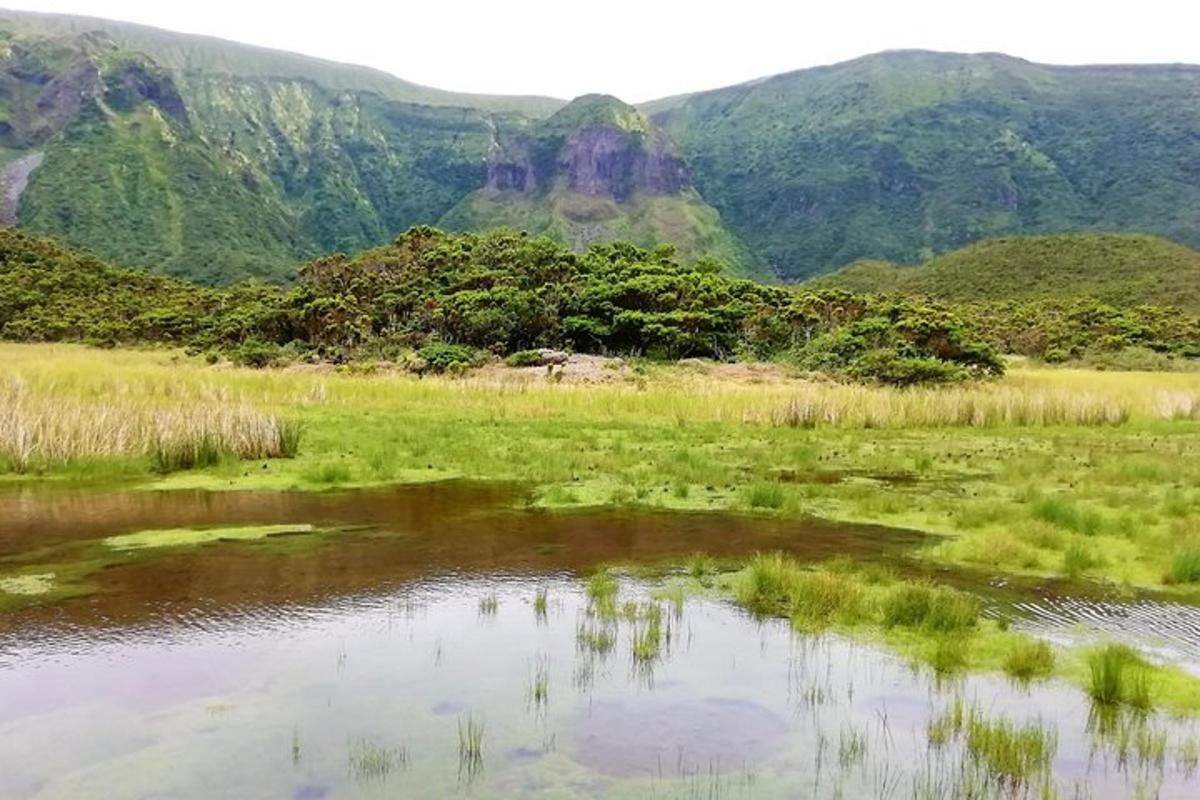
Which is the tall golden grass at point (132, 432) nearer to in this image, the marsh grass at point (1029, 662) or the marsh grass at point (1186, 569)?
the marsh grass at point (1029, 662)

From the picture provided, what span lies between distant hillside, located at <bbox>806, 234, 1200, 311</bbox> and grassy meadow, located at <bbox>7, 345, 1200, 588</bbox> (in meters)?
57.6

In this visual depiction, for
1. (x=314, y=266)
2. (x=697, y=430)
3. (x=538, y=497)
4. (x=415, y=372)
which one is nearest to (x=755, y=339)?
(x=415, y=372)

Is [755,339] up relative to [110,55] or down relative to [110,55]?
down

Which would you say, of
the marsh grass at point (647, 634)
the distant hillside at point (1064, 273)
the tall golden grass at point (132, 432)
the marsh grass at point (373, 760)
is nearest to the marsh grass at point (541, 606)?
the marsh grass at point (647, 634)

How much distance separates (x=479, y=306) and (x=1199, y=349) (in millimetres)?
39393

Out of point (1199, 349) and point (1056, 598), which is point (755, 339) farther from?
point (1056, 598)

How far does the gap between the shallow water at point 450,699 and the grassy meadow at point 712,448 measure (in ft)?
16.1

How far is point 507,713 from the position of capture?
7324mm

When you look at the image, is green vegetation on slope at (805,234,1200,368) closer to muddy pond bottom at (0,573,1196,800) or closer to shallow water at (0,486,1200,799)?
shallow water at (0,486,1200,799)

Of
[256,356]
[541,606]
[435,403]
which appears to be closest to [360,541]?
[541,606]

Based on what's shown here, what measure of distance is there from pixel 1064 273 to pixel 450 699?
9867 centimetres

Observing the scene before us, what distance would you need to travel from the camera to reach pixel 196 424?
1916 cm

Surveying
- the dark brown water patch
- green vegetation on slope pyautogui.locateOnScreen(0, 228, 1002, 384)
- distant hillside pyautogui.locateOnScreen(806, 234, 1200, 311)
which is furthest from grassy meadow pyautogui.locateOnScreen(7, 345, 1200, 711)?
distant hillside pyautogui.locateOnScreen(806, 234, 1200, 311)

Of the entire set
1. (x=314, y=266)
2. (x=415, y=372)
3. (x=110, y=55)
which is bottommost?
(x=415, y=372)
